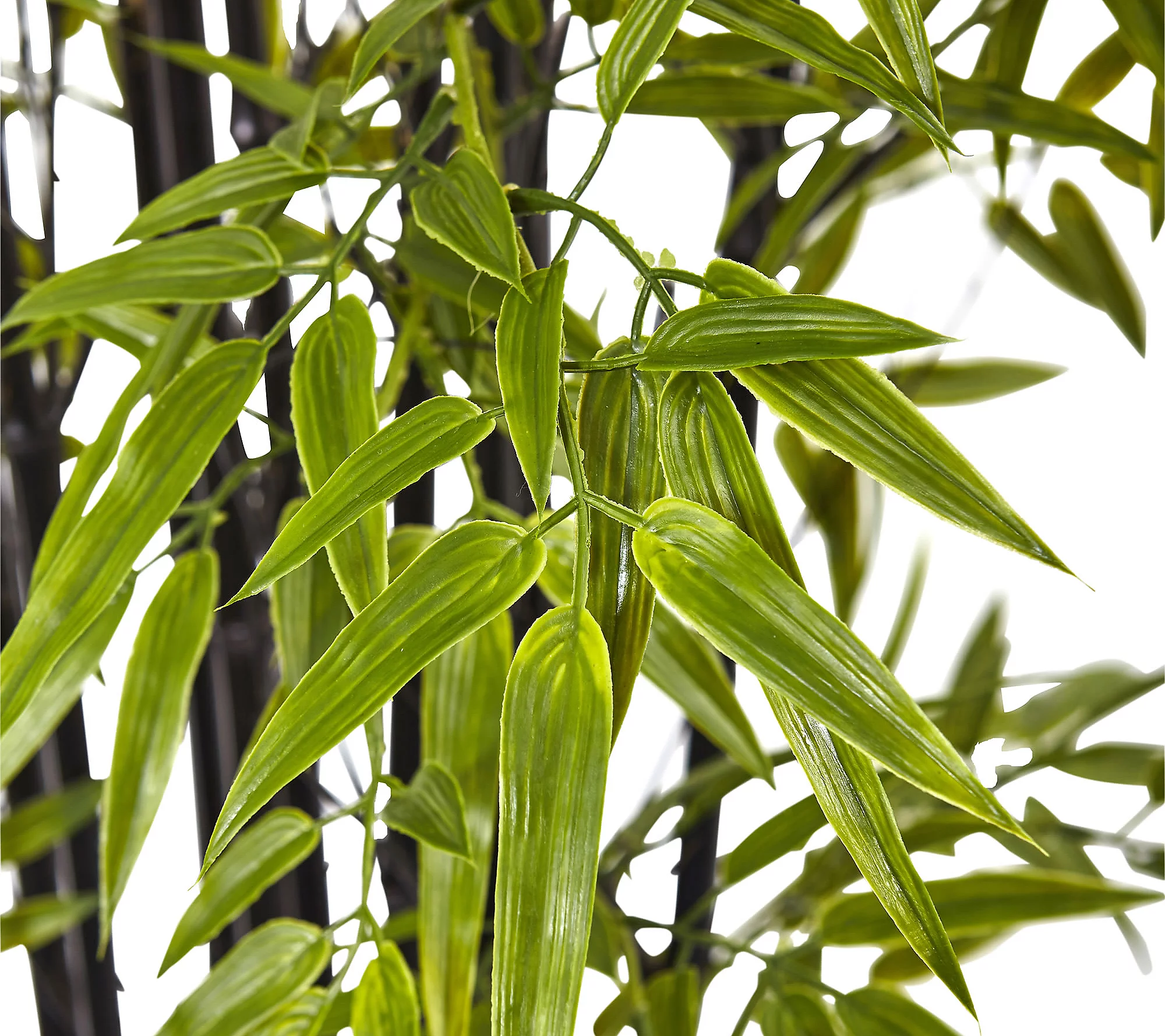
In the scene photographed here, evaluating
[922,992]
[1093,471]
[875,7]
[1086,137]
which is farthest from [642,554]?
[922,992]

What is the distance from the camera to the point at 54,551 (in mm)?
233

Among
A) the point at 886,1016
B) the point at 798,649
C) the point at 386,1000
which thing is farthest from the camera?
the point at 886,1016

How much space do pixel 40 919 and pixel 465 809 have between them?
0.99ft

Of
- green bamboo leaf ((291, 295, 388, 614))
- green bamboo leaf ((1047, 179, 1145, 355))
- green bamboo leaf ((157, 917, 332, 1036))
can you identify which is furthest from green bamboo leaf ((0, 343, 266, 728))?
green bamboo leaf ((1047, 179, 1145, 355))

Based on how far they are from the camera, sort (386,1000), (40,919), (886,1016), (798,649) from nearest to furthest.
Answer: (798,649) → (386,1000) → (886,1016) → (40,919)

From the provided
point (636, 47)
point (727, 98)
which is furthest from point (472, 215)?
point (727, 98)

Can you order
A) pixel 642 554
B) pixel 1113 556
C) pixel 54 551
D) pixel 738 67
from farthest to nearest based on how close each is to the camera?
pixel 1113 556 → pixel 738 67 → pixel 54 551 → pixel 642 554

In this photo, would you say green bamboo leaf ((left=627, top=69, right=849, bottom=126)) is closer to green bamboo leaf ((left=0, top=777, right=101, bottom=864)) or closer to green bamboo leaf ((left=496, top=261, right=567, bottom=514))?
green bamboo leaf ((left=496, top=261, right=567, bottom=514))

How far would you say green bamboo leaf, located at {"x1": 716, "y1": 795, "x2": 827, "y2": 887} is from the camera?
1.24ft

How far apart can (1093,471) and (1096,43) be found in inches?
7.3

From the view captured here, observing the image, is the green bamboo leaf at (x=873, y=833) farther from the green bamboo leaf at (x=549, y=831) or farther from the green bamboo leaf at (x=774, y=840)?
the green bamboo leaf at (x=774, y=840)

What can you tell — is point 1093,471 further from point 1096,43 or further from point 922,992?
point 922,992

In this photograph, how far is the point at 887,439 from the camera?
15cm

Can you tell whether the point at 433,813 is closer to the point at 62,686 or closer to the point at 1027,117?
the point at 62,686
